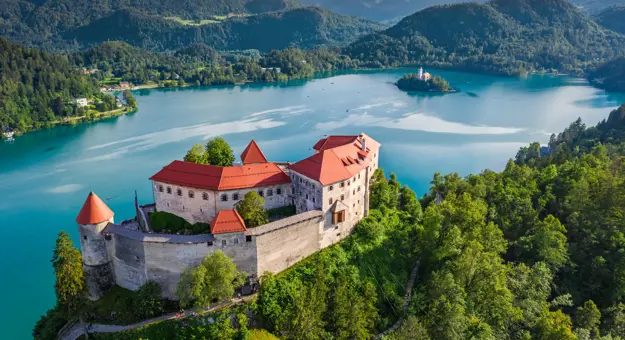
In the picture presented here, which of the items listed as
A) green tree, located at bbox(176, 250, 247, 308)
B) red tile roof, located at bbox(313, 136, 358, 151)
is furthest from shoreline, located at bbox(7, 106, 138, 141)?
green tree, located at bbox(176, 250, 247, 308)

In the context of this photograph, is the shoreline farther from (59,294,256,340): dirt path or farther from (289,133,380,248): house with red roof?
(289,133,380,248): house with red roof

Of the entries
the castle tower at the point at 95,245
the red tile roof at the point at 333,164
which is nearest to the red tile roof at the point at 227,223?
the red tile roof at the point at 333,164

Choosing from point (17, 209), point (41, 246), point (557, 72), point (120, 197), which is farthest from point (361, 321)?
point (557, 72)

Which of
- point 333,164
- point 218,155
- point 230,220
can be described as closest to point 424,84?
point 218,155

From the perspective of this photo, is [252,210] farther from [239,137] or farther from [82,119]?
[82,119]

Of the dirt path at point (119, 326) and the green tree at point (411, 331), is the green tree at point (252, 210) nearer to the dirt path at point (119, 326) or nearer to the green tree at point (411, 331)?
the dirt path at point (119, 326)

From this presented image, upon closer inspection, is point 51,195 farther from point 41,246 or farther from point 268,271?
point 268,271

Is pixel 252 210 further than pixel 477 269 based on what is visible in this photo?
No
